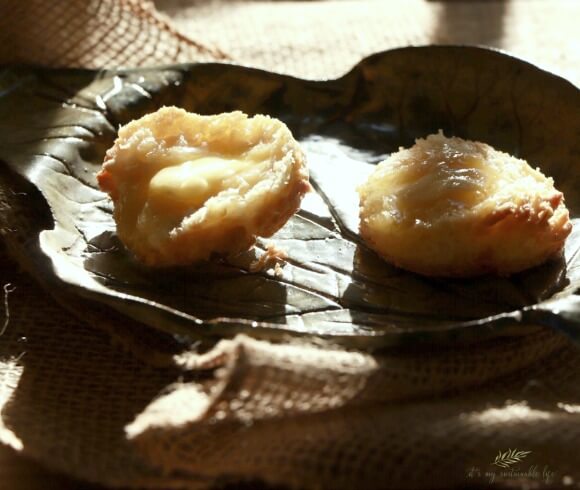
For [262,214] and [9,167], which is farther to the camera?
[9,167]

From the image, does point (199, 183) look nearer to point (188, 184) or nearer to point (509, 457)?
point (188, 184)

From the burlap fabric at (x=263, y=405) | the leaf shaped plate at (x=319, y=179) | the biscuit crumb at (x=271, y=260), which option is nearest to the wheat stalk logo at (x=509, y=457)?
the burlap fabric at (x=263, y=405)

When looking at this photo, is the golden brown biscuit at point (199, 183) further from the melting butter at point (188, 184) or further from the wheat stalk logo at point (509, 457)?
the wheat stalk logo at point (509, 457)

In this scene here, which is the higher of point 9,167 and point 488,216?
point 488,216

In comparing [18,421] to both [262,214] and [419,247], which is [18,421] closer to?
[262,214]

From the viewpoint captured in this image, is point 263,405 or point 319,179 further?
point 319,179

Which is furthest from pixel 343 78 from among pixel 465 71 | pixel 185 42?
pixel 185 42

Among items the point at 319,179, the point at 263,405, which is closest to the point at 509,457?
the point at 263,405
